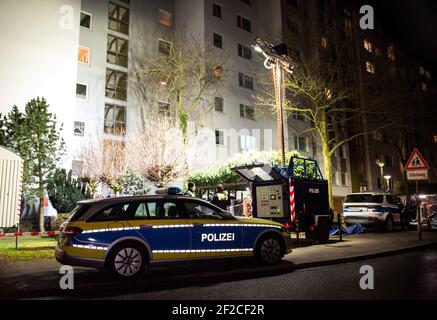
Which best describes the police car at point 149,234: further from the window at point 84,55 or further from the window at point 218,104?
the window at point 218,104

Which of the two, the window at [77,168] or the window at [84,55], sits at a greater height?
the window at [84,55]

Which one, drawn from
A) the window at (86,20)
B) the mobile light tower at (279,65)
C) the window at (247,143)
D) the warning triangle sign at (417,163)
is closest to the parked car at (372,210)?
the warning triangle sign at (417,163)

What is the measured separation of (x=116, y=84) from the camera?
85.8 ft

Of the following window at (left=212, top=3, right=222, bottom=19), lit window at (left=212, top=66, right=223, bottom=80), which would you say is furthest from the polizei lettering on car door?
window at (left=212, top=3, right=222, bottom=19)

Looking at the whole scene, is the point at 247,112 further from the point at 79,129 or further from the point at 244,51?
the point at 79,129

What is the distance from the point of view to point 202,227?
7707 mm

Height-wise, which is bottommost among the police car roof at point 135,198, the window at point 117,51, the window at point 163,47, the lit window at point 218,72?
the police car roof at point 135,198

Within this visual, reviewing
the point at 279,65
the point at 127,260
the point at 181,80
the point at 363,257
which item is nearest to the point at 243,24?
the point at 181,80

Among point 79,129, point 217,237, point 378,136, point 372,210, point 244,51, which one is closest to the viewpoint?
point 217,237

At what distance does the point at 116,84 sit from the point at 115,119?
2643 mm

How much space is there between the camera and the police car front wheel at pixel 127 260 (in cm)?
698

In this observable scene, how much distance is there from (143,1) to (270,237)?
25546 millimetres

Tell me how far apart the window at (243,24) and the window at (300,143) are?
426 inches

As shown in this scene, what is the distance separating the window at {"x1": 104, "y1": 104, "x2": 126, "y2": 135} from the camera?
25.0 m
